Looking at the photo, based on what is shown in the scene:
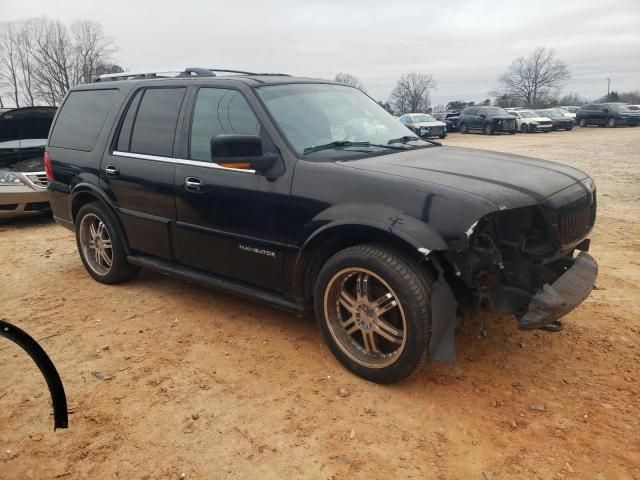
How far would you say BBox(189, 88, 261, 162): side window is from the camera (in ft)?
12.0

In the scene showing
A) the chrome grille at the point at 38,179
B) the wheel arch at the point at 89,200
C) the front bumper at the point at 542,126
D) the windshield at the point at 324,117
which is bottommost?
the wheel arch at the point at 89,200

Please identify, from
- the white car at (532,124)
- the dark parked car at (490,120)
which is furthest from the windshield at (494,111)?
the white car at (532,124)

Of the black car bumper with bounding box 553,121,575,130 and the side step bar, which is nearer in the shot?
the side step bar

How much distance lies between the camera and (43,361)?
2.37 meters

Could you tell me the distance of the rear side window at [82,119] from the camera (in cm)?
479

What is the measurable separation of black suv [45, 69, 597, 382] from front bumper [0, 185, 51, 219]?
388 cm

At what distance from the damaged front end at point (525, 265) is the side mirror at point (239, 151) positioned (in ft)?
4.48

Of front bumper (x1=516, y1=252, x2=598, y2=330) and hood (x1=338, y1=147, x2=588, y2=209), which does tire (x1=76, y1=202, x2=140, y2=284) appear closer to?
hood (x1=338, y1=147, x2=588, y2=209)

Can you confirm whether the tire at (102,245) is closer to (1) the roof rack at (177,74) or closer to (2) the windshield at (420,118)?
(1) the roof rack at (177,74)

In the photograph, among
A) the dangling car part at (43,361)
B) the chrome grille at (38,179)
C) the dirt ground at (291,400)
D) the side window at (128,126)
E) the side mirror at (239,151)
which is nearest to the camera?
the dangling car part at (43,361)

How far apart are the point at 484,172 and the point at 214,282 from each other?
213 cm

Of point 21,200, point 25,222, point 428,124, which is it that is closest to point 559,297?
point 21,200

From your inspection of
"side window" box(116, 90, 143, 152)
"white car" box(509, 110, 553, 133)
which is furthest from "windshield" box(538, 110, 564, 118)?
"side window" box(116, 90, 143, 152)

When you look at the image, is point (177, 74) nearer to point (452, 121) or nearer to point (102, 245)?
point (102, 245)
